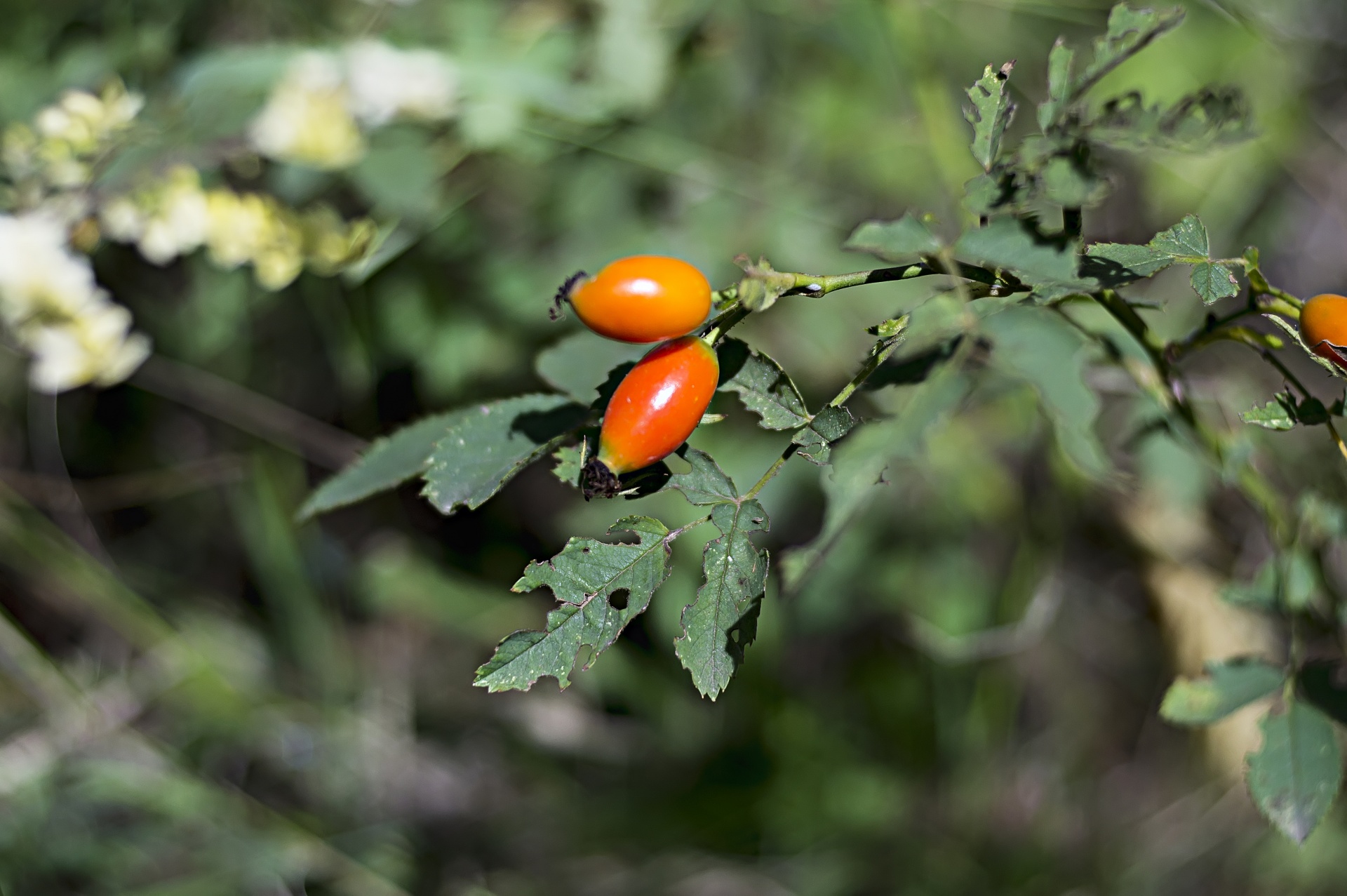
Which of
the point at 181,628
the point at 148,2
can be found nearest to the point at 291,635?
the point at 181,628

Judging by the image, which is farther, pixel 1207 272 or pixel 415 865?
→ pixel 415 865

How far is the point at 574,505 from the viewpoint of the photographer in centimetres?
282

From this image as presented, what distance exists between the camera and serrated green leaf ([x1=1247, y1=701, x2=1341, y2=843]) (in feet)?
4.05

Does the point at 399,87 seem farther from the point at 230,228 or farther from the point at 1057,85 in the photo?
the point at 1057,85

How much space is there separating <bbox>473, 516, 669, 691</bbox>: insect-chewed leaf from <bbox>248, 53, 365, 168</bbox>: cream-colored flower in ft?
5.27

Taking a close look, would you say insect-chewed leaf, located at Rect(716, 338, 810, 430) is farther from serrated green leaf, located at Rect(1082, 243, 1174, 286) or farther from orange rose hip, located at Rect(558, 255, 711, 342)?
serrated green leaf, located at Rect(1082, 243, 1174, 286)

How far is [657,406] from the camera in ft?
2.86

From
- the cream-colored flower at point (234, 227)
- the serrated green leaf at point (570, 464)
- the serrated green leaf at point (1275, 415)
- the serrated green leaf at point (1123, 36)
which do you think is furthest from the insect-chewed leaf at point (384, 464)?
the cream-colored flower at point (234, 227)

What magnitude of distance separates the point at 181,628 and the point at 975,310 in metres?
2.79

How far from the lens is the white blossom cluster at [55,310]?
2012mm

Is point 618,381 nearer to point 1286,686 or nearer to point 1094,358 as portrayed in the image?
point 1094,358

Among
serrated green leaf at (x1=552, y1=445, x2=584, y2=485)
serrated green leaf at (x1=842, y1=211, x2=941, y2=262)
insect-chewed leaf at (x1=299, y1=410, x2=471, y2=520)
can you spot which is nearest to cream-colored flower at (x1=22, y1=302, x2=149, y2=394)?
insect-chewed leaf at (x1=299, y1=410, x2=471, y2=520)

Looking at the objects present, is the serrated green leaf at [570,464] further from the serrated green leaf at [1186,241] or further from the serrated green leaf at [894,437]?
the serrated green leaf at [1186,241]

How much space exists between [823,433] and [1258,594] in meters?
0.98
